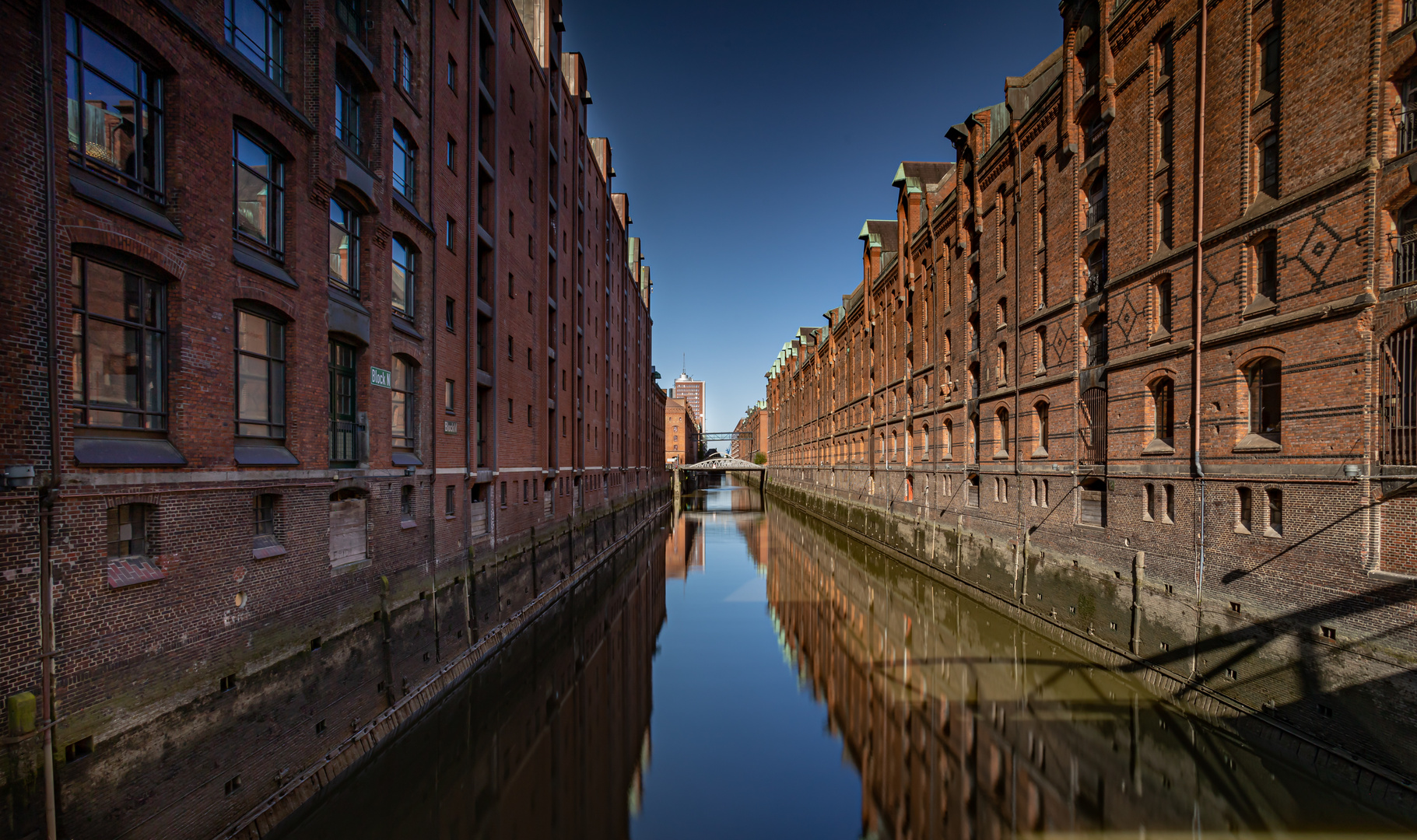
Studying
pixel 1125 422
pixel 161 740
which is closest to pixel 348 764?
pixel 161 740

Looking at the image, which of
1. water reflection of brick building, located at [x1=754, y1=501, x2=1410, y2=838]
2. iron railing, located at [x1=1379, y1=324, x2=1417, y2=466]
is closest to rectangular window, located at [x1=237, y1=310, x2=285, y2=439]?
water reflection of brick building, located at [x1=754, y1=501, x2=1410, y2=838]

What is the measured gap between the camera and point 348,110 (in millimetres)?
10531

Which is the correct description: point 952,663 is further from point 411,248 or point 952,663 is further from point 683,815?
point 411,248

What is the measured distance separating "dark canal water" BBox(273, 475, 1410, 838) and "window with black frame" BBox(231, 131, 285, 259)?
730 cm

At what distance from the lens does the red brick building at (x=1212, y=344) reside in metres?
7.81

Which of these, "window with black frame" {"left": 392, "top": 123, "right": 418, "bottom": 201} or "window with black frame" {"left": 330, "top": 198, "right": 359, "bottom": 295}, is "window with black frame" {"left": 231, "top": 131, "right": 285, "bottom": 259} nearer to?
"window with black frame" {"left": 330, "top": 198, "right": 359, "bottom": 295}

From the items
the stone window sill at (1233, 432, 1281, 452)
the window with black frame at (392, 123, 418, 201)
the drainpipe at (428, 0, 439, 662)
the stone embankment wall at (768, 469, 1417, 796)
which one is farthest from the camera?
the drainpipe at (428, 0, 439, 662)

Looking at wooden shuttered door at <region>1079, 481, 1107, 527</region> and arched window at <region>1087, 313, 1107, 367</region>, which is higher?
arched window at <region>1087, 313, 1107, 367</region>

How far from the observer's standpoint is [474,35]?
15141 mm

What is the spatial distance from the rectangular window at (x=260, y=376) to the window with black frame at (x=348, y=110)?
3.92 metres

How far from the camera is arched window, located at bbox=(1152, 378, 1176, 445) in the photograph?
11.9 metres

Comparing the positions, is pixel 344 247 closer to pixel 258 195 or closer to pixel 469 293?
Result: pixel 258 195

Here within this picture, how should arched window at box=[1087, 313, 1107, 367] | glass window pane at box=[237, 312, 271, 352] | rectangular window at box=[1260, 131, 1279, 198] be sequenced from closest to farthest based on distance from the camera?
glass window pane at box=[237, 312, 271, 352]
rectangular window at box=[1260, 131, 1279, 198]
arched window at box=[1087, 313, 1107, 367]

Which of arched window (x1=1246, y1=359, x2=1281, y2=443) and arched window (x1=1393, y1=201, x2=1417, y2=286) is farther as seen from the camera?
arched window (x1=1246, y1=359, x2=1281, y2=443)
